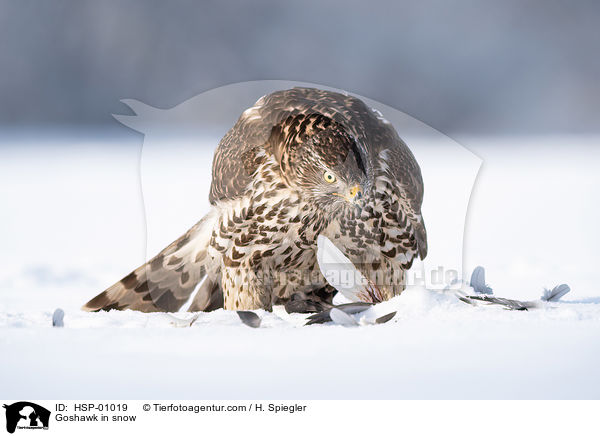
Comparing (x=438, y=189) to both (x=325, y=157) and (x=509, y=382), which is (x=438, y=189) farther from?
(x=509, y=382)

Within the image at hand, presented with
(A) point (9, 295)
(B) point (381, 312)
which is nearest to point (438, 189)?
(B) point (381, 312)

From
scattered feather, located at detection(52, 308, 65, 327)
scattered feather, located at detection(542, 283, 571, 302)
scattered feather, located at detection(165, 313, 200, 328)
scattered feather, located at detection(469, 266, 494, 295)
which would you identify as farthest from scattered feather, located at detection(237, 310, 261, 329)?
scattered feather, located at detection(542, 283, 571, 302)

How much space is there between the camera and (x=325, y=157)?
4.03 ft

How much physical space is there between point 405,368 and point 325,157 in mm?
410

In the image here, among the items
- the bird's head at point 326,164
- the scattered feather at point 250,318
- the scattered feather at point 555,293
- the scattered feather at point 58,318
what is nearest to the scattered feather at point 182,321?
the scattered feather at point 250,318

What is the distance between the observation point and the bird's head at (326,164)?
1218 mm

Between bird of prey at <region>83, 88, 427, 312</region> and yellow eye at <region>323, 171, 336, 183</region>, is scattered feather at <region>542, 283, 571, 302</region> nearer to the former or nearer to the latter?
bird of prey at <region>83, 88, 427, 312</region>

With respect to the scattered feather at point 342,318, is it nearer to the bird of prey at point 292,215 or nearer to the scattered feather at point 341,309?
the scattered feather at point 341,309

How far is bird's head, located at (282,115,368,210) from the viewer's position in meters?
1.22

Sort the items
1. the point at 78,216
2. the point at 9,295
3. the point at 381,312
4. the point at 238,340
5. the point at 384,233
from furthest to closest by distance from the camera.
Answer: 1. the point at 78,216
2. the point at 9,295
3. the point at 384,233
4. the point at 381,312
5. the point at 238,340
